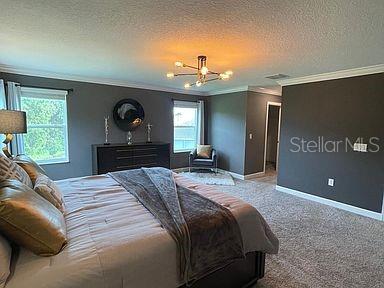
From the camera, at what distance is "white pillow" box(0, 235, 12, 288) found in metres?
1.05

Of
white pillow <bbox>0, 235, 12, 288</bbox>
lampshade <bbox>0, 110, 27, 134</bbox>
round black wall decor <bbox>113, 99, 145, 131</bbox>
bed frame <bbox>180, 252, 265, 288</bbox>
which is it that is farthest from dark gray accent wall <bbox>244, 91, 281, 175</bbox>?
white pillow <bbox>0, 235, 12, 288</bbox>

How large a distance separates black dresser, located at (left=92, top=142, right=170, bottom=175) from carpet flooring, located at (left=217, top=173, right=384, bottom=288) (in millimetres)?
2369

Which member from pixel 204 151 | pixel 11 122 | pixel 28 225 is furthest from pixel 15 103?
pixel 204 151

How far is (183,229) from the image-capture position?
1.55 m

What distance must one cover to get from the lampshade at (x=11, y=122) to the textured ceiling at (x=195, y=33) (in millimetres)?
858

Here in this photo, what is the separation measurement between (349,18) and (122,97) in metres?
4.49

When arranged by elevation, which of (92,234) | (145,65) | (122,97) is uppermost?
(145,65)

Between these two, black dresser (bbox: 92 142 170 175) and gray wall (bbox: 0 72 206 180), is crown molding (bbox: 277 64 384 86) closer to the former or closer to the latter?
black dresser (bbox: 92 142 170 175)

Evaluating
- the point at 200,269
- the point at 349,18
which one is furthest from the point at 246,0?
the point at 200,269

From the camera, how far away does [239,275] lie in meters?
1.90

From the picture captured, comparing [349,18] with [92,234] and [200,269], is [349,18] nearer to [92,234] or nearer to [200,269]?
[200,269]

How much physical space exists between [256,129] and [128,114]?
332cm

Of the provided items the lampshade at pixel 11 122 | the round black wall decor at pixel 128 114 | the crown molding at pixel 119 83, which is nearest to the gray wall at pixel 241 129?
the crown molding at pixel 119 83

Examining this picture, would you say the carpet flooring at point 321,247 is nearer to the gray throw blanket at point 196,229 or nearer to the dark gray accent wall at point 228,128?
the gray throw blanket at point 196,229
